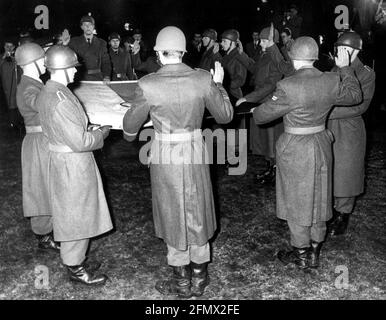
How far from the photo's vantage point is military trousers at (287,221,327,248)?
12.2ft

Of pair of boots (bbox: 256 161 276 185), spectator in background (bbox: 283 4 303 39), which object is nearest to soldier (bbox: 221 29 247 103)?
pair of boots (bbox: 256 161 276 185)

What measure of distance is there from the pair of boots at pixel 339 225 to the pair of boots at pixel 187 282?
1.73 metres

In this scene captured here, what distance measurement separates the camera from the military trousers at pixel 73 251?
11.4 ft

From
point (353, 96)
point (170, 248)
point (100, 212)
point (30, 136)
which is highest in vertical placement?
point (353, 96)

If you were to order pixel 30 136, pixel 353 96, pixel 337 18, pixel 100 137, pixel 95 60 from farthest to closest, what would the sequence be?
pixel 337 18, pixel 95 60, pixel 30 136, pixel 353 96, pixel 100 137

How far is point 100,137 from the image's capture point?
10.9ft

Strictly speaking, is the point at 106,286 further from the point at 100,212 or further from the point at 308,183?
the point at 308,183

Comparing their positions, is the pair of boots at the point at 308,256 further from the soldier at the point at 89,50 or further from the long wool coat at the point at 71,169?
the soldier at the point at 89,50

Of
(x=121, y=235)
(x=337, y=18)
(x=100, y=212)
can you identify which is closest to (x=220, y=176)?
(x=121, y=235)

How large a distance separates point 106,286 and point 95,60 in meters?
5.77

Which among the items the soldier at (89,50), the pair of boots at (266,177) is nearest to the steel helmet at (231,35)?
the pair of boots at (266,177)

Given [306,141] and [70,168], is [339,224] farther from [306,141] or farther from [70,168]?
[70,168]

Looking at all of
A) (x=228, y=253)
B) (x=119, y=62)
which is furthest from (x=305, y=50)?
(x=119, y=62)

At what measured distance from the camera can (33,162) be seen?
395cm
